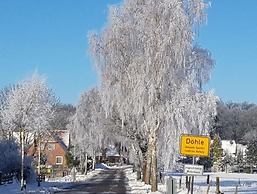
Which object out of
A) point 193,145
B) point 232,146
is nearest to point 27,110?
point 193,145

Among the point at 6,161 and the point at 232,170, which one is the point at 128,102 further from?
the point at 232,170

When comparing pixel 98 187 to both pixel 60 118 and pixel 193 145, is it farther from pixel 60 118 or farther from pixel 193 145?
pixel 60 118

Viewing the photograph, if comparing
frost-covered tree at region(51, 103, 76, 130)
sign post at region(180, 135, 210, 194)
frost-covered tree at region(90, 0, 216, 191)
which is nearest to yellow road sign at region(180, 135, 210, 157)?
sign post at region(180, 135, 210, 194)

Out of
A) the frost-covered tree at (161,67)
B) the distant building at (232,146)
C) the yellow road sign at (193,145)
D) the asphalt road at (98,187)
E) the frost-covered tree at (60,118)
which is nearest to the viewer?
the yellow road sign at (193,145)

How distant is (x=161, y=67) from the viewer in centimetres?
3153

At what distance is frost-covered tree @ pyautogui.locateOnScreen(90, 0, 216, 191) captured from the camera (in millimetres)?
31344

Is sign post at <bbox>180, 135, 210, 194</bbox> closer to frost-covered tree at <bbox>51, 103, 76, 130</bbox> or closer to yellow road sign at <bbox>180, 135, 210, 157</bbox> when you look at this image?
yellow road sign at <bbox>180, 135, 210, 157</bbox>

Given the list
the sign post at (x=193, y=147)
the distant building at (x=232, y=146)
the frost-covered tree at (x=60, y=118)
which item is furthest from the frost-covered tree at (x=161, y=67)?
the distant building at (x=232, y=146)

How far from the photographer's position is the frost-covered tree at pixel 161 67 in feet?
103

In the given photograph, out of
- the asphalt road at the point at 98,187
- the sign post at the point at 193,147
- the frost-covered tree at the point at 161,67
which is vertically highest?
the frost-covered tree at the point at 161,67

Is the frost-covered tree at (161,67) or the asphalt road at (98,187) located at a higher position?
the frost-covered tree at (161,67)

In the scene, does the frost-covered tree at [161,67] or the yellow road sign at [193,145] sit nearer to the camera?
the yellow road sign at [193,145]

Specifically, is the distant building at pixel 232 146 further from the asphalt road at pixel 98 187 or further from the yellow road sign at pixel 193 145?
the yellow road sign at pixel 193 145

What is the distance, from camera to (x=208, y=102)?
105 feet
